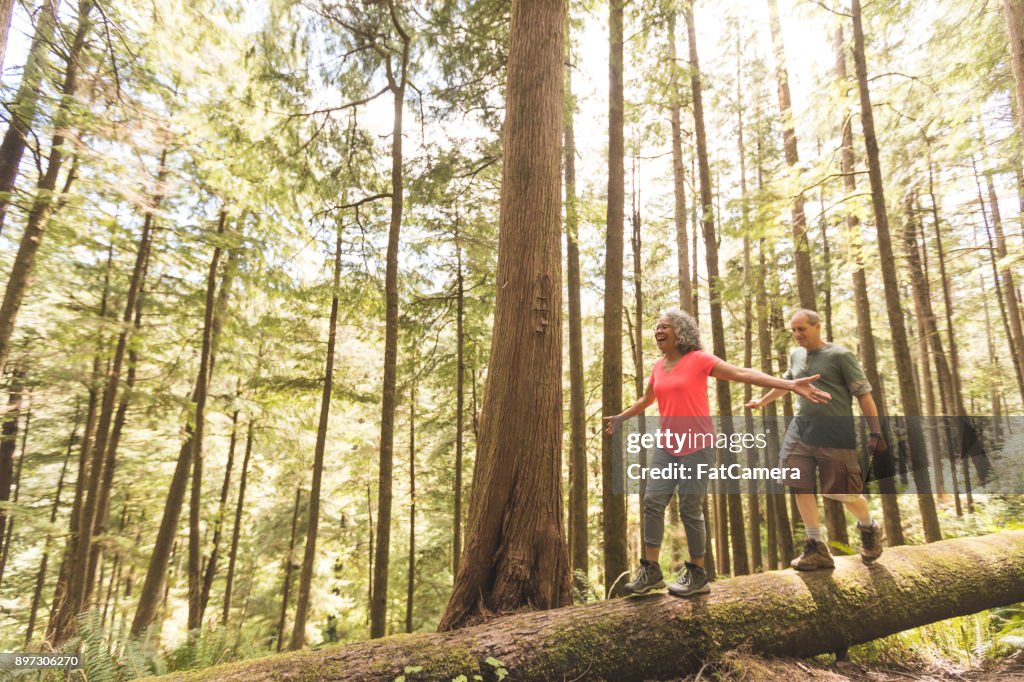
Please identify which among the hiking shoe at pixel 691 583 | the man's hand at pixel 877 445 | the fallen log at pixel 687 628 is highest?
the man's hand at pixel 877 445

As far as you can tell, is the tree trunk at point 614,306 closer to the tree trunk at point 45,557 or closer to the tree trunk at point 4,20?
the tree trunk at point 4,20

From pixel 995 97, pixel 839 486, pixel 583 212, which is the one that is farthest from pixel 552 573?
pixel 995 97

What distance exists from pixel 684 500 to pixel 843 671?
186 cm

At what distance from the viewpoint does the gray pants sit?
3.17 meters

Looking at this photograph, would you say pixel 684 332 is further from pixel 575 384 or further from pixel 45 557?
pixel 45 557

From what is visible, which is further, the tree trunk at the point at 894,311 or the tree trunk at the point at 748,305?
the tree trunk at the point at 748,305

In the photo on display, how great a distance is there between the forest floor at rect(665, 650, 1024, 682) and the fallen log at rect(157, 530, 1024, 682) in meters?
0.09

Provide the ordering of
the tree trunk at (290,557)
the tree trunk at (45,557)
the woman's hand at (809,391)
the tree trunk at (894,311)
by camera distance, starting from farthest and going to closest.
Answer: the tree trunk at (290,557), the tree trunk at (45,557), the tree trunk at (894,311), the woman's hand at (809,391)

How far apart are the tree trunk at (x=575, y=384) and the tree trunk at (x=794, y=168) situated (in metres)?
4.23

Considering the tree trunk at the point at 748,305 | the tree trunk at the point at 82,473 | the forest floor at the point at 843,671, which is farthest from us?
the tree trunk at the point at 748,305

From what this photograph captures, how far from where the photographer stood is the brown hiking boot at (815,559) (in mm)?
3760

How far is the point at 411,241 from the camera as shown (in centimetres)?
1115

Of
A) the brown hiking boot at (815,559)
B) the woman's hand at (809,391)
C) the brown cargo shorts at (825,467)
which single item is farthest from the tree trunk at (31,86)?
the brown hiking boot at (815,559)

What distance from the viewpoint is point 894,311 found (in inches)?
272
